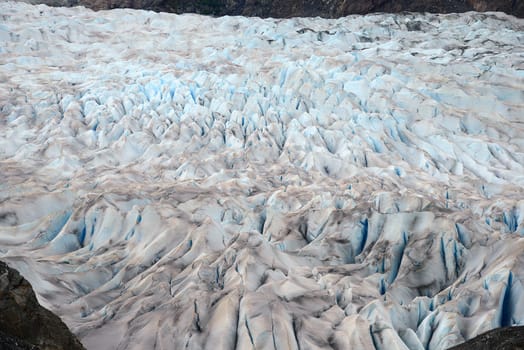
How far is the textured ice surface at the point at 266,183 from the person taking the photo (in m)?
7.12

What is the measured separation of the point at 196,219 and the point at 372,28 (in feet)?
66.0

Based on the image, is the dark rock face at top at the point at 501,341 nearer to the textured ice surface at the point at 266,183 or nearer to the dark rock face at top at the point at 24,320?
the textured ice surface at the point at 266,183

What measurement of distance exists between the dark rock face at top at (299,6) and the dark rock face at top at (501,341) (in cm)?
2916

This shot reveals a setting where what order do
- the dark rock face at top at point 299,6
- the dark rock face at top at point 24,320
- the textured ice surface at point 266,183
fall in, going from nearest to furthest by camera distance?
the dark rock face at top at point 24,320, the textured ice surface at point 266,183, the dark rock face at top at point 299,6

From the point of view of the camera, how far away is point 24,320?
3.98m

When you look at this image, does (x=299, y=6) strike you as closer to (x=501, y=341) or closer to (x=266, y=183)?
(x=266, y=183)

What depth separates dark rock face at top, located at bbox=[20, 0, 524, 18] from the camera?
3064 cm

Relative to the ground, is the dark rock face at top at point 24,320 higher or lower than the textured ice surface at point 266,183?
higher

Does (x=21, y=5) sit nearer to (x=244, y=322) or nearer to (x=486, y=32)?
(x=486, y=32)

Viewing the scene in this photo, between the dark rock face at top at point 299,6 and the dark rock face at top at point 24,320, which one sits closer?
the dark rock face at top at point 24,320

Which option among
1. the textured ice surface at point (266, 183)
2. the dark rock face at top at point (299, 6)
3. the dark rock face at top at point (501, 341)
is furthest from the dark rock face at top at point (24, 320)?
the dark rock face at top at point (299, 6)

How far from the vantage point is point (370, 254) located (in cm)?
927

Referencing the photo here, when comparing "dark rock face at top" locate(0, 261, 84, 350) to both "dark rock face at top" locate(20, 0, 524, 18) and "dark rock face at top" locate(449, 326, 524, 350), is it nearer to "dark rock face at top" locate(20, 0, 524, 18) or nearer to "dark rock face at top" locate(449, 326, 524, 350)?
"dark rock face at top" locate(449, 326, 524, 350)

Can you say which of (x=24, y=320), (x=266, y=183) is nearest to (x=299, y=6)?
(x=266, y=183)
